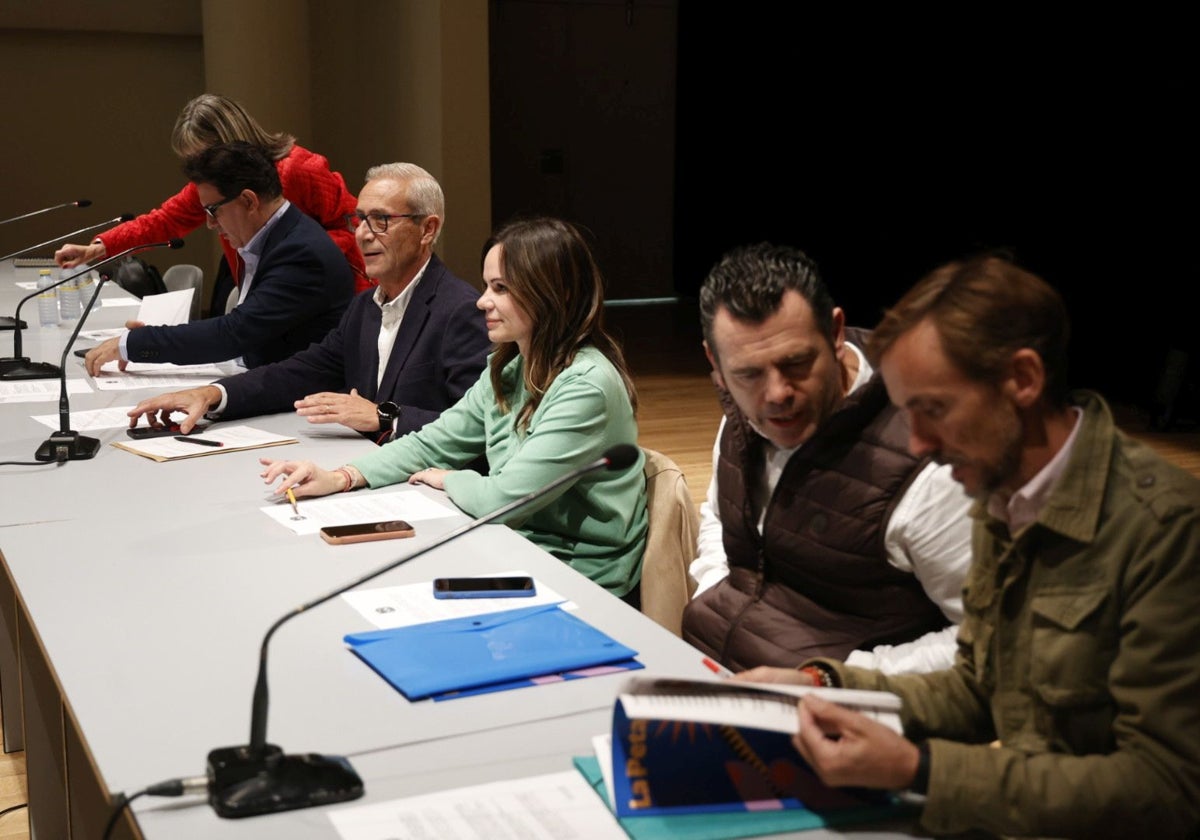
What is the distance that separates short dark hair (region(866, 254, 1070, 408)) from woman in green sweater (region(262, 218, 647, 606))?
1.35 meters

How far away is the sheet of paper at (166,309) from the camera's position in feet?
14.8

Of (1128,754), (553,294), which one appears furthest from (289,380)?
(1128,754)

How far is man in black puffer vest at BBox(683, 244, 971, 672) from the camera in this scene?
188 cm

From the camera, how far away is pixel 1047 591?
1300 mm

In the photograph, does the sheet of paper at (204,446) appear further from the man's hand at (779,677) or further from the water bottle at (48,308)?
the water bottle at (48,308)

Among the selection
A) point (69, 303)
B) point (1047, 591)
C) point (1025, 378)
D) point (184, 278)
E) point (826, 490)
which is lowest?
point (184, 278)

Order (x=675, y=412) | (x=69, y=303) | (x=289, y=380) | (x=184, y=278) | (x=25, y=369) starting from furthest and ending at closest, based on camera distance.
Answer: (x=675, y=412)
(x=184, y=278)
(x=69, y=303)
(x=25, y=369)
(x=289, y=380)

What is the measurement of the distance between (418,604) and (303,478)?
2.53 feet

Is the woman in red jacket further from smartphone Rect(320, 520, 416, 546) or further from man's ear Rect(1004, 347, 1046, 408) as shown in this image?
man's ear Rect(1004, 347, 1046, 408)

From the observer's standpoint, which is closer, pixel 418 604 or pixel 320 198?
pixel 418 604

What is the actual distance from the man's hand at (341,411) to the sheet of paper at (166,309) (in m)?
1.43

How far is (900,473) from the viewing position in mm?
1902

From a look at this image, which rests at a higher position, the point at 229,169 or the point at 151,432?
the point at 229,169

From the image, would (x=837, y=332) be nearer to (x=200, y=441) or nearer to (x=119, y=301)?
(x=200, y=441)
